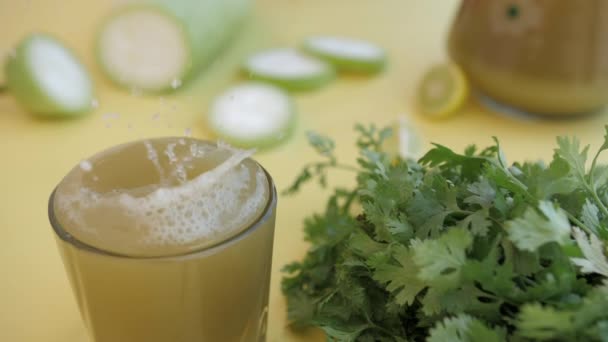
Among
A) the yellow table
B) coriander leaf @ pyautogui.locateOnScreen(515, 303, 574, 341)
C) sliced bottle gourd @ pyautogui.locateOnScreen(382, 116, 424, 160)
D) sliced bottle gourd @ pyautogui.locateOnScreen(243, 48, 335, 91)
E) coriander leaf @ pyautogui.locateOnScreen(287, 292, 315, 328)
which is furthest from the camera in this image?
sliced bottle gourd @ pyautogui.locateOnScreen(243, 48, 335, 91)

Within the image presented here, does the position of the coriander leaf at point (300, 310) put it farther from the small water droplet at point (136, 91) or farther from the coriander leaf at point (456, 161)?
the small water droplet at point (136, 91)

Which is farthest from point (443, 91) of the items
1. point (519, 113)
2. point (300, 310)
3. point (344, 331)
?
point (344, 331)

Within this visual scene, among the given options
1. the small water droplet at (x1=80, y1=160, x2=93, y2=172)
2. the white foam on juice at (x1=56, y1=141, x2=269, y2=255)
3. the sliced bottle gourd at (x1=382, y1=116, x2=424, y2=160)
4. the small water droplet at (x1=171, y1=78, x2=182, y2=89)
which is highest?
the small water droplet at (x1=80, y1=160, x2=93, y2=172)

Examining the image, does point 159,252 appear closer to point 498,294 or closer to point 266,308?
point 266,308

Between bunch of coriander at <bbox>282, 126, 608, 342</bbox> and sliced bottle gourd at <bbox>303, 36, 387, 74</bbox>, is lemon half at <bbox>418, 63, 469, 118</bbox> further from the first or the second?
bunch of coriander at <bbox>282, 126, 608, 342</bbox>

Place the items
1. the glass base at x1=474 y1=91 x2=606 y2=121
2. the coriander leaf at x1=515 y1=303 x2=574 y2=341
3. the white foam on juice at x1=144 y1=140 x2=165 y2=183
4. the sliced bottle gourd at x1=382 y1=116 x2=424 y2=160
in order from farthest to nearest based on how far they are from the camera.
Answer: the glass base at x1=474 y1=91 x2=606 y2=121
the sliced bottle gourd at x1=382 y1=116 x2=424 y2=160
the white foam on juice at x1=144 y1=140 x2=165 y2=183
the coriander leaf at x1=515 y1=303 x2=574 y2=341

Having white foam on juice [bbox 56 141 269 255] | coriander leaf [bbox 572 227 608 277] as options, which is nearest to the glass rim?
white foam on juice [bbox 56 141 269 255]
